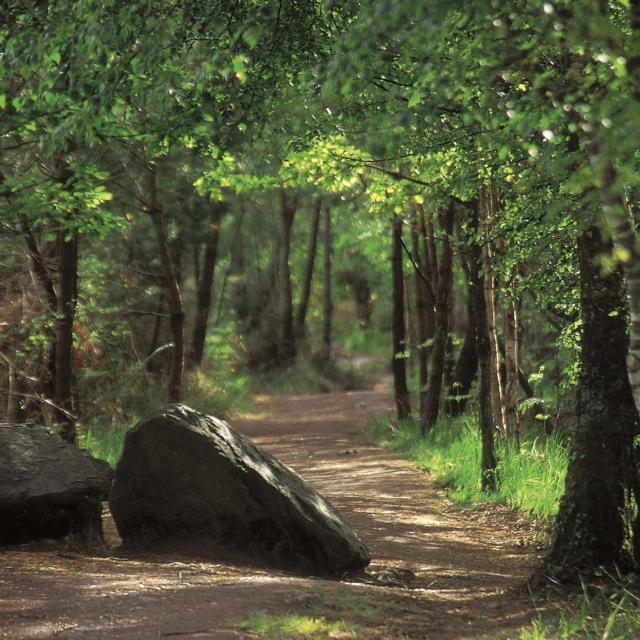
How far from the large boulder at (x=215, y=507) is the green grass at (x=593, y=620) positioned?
205 centimetres

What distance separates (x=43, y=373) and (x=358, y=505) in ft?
18.1

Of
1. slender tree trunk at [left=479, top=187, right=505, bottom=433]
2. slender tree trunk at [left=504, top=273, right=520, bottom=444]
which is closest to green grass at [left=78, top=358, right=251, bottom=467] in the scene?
slender tree trunk at [left=479, top=187, right=505, bottom=433]

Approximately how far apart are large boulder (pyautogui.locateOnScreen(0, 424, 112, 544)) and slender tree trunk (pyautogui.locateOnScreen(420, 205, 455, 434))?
28.9ft

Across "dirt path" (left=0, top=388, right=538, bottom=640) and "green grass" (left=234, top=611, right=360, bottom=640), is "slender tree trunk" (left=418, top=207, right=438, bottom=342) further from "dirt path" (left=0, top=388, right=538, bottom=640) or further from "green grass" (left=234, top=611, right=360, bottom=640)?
"green grass" (left=234, top=611, right=360, bottom=640)

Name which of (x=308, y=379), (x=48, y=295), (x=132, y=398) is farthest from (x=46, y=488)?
(x=308, y=379)

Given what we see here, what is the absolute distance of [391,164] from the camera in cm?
1162

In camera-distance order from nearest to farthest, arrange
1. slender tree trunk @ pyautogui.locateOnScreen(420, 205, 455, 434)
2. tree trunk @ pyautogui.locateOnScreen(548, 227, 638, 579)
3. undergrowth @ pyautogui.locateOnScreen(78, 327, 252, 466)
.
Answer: tree trunk @ pyautogui.locateOnScreen(548, 227, 638, 579) < undergrowth @ pyautogui.locateOnScreen(78, 327, 252, 466) < slender tree trunk @ pyautogui.locateOnScreen(420, 205, 455, 434)

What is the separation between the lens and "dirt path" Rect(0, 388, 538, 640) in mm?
5422

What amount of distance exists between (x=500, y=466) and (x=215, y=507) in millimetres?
Result: 5231

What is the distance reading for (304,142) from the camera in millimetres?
9695

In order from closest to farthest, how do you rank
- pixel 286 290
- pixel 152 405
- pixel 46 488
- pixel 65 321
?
pixel 46 488 < pixel 65 321 < pixel 152 405 < pixel 286 290

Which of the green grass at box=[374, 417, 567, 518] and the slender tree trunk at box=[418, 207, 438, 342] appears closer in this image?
the green grass at box=[374, 417, 567, 518]

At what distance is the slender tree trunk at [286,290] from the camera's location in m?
29.4

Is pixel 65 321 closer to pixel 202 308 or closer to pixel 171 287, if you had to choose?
pixel 171 287
